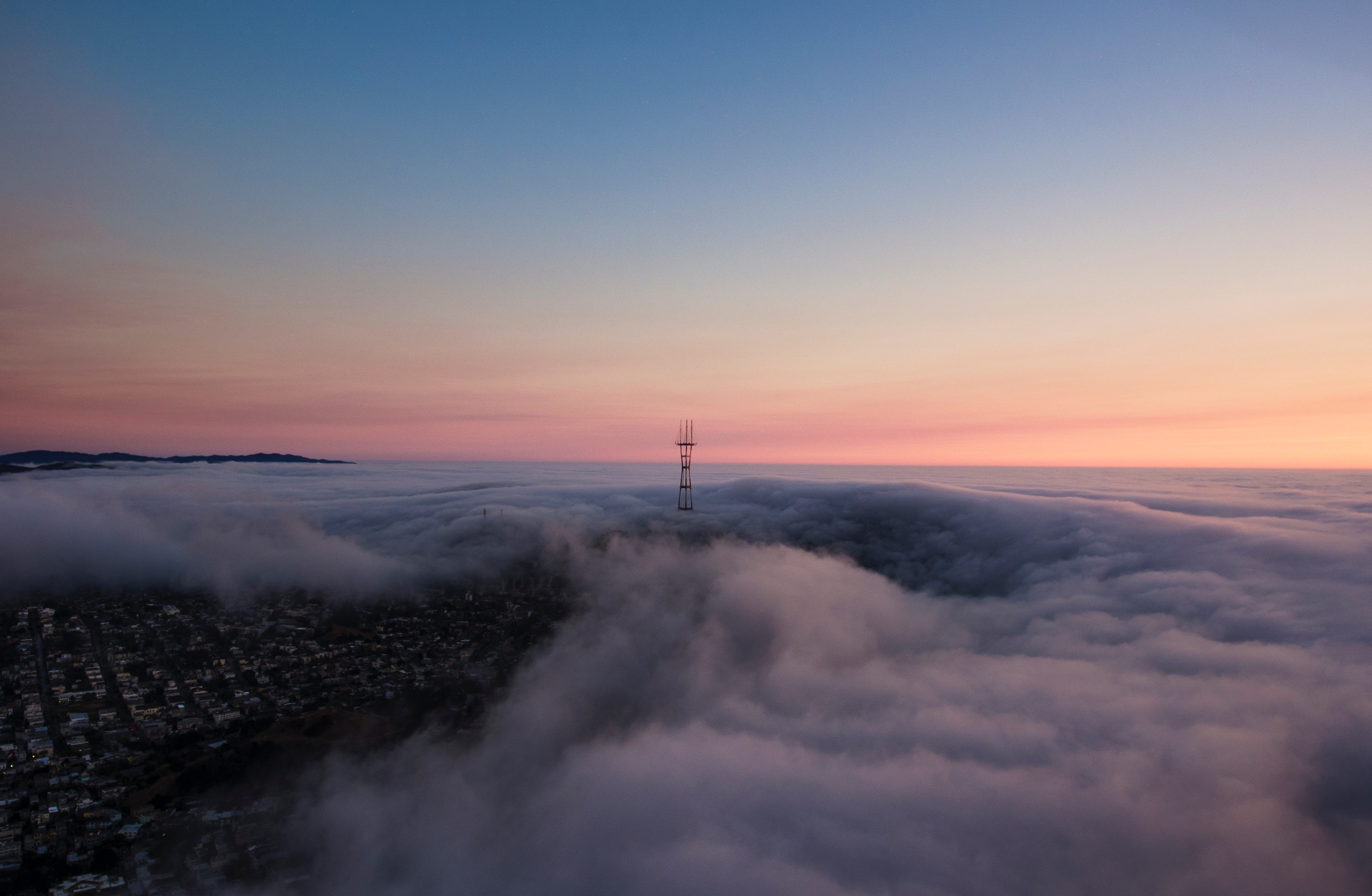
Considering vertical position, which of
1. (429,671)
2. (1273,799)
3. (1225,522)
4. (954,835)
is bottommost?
(429,671)

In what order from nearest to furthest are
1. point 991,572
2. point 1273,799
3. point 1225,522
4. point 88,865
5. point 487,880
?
point 1273,799 → point 88,865 → point 487,880 → point 1225,522 → point 991,572

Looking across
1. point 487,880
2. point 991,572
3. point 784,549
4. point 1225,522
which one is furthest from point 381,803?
point 1225,522

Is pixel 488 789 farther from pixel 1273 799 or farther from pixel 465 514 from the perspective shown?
pixel 465 514

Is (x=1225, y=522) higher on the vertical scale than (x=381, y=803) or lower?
higher

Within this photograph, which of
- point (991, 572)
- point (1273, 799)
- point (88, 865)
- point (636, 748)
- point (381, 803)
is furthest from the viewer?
point (991, 572)

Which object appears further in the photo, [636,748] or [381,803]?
[636,748]

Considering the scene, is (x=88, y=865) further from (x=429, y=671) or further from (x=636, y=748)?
(x=636, y=748)
